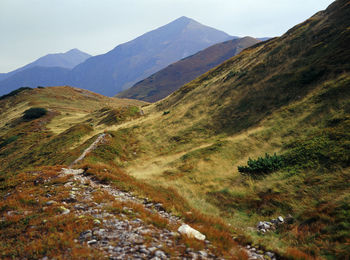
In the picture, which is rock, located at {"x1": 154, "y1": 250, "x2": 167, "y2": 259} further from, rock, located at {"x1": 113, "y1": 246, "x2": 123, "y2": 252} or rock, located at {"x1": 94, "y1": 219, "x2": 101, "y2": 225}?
rock, located at {"x1": 94, "y1": 219, "x2": 101, "y2": 225}

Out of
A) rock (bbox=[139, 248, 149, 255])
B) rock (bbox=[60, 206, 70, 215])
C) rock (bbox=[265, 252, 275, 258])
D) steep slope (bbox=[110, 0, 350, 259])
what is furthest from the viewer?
steep slope (bbox=[110, 0, 350, 259])

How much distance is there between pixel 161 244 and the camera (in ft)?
18.2

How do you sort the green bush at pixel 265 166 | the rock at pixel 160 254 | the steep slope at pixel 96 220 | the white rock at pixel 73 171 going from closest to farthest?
1. the rock at pixel 160 254
2. the steep slope at pixel 96 220
3. the green bush at pixel 265 166
4. the white rock at pixel 73 171

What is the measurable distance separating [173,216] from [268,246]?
369cm

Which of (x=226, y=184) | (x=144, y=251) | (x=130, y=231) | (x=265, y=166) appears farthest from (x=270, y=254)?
(x=265, y=166)

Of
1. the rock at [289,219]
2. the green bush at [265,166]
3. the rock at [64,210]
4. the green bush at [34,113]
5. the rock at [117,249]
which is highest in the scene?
the green bush at [34,113]

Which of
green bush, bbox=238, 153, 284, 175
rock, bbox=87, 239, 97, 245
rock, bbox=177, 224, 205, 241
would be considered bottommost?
green bush, bbox=238, 153, 284, 175

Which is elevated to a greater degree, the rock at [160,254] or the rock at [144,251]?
the rock at [144,251]

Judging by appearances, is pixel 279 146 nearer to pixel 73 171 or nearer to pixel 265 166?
pixel 265 166

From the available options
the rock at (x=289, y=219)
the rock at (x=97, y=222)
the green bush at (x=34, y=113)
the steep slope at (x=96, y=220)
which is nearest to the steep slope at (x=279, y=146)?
the rock at (x=289, y=219)

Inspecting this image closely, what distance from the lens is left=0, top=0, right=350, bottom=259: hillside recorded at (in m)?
5.89

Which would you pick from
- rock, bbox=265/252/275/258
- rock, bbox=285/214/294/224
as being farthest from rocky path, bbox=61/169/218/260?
rock, bbox=285/214/294/224

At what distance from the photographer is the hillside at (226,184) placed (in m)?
5.89

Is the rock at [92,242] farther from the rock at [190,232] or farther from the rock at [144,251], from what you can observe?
the rock at [190,232]
